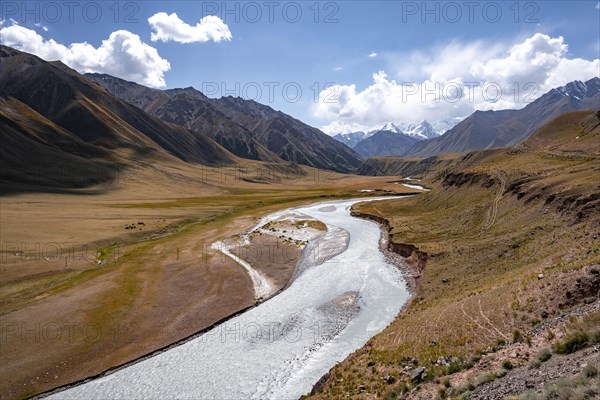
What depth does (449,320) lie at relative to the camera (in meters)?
30.8

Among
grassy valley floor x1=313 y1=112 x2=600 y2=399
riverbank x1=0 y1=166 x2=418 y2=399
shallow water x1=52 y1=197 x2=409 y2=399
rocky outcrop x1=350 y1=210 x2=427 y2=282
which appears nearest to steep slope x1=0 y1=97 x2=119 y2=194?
riverbank x1=0 y1=166 x2=418 y2=399

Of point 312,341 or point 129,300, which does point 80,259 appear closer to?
point 129,300

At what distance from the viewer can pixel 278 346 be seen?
36.0 m

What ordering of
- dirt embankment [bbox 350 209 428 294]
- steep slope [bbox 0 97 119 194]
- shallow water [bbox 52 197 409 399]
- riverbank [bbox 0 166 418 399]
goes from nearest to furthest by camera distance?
shallow water [bbox 52 197 409 399] < riverbank [bbox 0 166 418 399] < dirt embankment [bbox 350 209 428 294] < steep slope [bbox 0 97 119 194]

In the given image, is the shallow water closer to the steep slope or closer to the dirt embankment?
the dirt embankment

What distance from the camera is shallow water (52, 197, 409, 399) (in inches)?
1197

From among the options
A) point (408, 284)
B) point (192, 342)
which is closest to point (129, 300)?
point (192, 342)

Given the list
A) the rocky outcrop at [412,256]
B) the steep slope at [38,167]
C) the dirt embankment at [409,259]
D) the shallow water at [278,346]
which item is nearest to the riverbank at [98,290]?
the shallow water at [278,346]

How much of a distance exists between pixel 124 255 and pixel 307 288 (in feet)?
115

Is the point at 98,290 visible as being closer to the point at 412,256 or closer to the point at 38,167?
the point at 412,256

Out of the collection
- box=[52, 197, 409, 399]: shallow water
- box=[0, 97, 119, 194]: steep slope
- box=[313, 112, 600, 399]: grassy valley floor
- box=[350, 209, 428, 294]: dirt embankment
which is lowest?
box=[52, 197, 409, 399]: shallow water

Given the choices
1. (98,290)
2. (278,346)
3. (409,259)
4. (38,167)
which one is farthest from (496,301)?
(38,167)

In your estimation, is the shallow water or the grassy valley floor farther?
the shallow water

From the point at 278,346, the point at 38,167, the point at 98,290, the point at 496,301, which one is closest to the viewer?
the point at 496,301
